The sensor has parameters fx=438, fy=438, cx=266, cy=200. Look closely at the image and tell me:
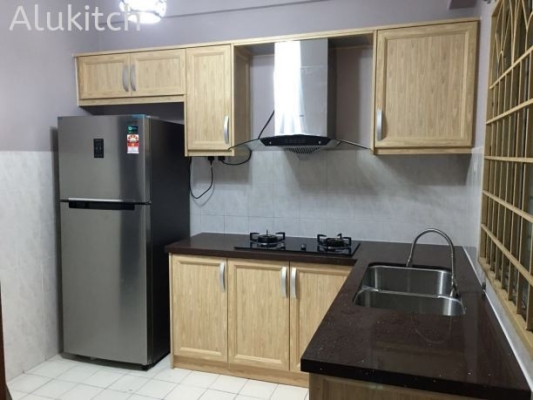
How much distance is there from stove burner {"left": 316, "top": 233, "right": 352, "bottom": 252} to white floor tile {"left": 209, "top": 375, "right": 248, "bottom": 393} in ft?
3.22

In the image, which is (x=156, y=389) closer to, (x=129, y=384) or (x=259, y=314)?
(x=129, y=384)

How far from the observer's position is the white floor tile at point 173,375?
2787 millimetres

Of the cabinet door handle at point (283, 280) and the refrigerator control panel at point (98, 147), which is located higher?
the refrigerator control panel at point (98, 147)

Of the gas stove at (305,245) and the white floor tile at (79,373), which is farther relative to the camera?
the white floor tile at (79,373)

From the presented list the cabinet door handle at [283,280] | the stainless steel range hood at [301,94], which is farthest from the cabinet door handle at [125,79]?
the cabinet door handle at [283,280]

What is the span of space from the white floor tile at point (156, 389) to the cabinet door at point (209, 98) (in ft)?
5.00

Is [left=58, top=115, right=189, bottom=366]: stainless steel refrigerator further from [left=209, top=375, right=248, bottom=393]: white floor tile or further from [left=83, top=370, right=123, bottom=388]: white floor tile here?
[left=209, top=375, right=248, bottom=393]: white floor tile

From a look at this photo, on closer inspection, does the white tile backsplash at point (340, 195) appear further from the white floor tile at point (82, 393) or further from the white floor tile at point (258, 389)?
the white floor tile at point (82, 393)

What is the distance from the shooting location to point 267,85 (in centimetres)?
313

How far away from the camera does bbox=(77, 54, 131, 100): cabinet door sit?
308cm

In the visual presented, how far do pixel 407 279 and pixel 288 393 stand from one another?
1.02 metres

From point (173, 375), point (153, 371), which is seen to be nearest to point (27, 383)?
point (153, 371)

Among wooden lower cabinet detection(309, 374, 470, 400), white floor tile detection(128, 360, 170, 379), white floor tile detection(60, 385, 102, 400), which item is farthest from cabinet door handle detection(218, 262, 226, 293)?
wooden lower cabinet detection(309, 374, 470, 400)

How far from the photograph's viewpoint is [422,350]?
1.23 meters
